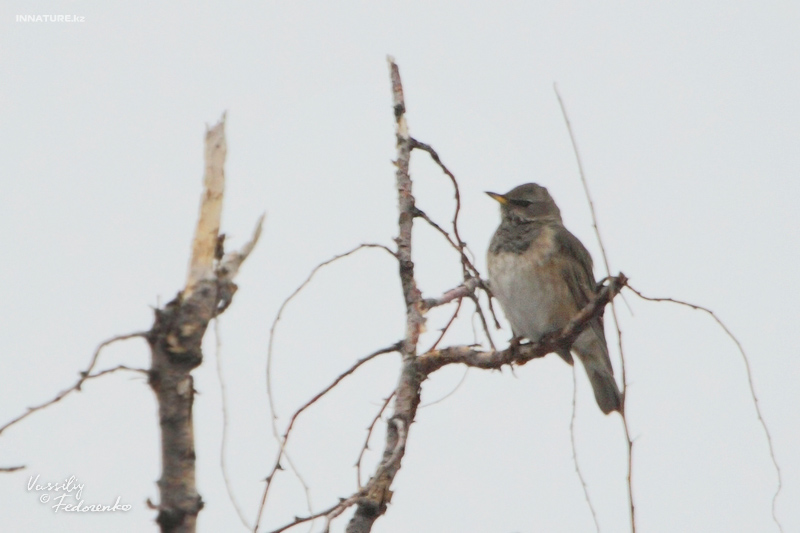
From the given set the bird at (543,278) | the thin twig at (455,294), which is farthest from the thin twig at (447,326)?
the bird at (543,278)

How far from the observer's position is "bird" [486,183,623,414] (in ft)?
22.5

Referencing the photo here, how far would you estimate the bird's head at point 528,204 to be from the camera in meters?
7.56

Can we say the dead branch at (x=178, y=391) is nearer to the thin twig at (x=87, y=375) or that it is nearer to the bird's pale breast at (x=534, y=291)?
the thin twig at (x=87, y=375)

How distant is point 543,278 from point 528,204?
0.99 meters

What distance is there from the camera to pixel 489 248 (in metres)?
7.45

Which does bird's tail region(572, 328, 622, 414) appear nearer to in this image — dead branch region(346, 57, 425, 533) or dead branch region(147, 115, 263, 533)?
dead branch region(346, 57, 425, 533)

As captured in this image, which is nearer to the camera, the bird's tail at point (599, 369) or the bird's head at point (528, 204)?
the bird's tail at point (599, 369)

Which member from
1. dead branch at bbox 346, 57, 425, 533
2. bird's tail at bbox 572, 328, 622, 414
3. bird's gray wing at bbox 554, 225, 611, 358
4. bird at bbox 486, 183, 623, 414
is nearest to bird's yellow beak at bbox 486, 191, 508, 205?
bird at bbox 486, 183, 623, 414

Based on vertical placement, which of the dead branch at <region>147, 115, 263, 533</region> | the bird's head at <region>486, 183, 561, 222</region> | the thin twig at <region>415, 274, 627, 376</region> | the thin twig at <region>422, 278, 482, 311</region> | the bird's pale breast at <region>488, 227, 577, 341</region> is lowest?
the dead branch at <region>147, 115, 263, 533</region>

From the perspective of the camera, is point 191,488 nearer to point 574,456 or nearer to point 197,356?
point 197,356

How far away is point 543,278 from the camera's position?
22.6 feet

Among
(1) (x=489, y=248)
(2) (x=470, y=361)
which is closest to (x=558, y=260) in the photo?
(1) (x=489, y=248)

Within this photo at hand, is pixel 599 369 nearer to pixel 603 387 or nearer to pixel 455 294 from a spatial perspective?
pixel 603 387

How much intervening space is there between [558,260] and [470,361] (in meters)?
2.50
